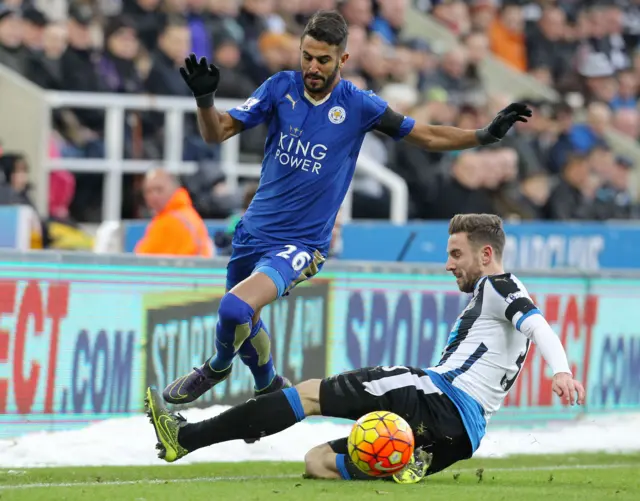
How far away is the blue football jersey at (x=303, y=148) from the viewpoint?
24.9ft

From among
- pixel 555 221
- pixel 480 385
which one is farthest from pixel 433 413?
pixel 555 221

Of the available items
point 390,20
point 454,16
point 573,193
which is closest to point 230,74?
point 390,20

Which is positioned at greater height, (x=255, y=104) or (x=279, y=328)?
(x=255, y=104)

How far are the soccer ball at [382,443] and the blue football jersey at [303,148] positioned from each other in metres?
1.15

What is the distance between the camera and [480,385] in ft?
24.0

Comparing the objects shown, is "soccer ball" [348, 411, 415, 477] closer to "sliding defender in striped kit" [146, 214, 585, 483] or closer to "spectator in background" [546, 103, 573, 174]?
"sliding defender in striped kit" [146, 214, 585, 483]

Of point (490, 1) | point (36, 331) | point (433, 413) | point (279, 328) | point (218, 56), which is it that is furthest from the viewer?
point (490, 1)

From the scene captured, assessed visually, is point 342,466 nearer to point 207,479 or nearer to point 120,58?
point 207,479

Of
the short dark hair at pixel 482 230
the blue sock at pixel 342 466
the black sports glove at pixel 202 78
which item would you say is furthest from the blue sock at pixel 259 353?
the black sports glove at pixel 202 78

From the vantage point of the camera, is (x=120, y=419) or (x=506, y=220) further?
(x=506, y=220)

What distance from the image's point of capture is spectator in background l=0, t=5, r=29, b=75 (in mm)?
14016

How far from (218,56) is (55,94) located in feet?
7.42

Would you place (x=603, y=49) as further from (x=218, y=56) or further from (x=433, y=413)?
(x=433, y=413)

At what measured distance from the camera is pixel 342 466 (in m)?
7.36
